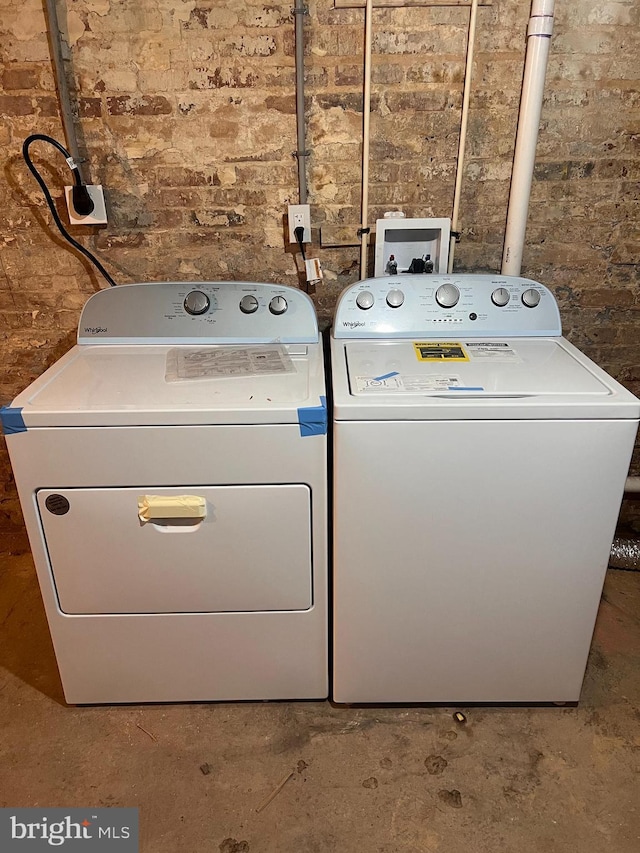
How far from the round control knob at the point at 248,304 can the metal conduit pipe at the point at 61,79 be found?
644mm

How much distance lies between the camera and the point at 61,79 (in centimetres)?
154

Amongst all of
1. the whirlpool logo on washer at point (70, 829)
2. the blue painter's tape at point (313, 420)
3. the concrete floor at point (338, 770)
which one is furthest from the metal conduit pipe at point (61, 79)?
the whirlpool logo on washer at point (70, 829)

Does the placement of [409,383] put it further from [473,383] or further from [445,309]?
[445,309]

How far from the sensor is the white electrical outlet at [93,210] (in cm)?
166

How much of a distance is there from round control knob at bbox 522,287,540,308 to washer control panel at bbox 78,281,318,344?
0.60 m

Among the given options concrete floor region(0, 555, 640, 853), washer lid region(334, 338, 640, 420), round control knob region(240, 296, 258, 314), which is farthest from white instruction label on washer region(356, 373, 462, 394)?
concrete floor region(0, 555, 640, 853)

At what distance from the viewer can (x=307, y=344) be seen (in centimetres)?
158

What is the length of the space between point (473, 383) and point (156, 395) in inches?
27.8

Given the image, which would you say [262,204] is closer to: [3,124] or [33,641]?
[3,124]

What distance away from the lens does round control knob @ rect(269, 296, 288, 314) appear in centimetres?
158

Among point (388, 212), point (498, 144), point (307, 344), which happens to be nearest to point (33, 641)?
point (307, 344)

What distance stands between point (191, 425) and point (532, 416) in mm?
716

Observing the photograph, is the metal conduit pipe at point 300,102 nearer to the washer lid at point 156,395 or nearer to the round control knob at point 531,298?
the washer lid at point 156,395

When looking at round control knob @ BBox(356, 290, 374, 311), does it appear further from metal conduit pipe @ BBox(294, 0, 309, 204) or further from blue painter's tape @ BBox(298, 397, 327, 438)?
blue painter's tape @ BBox(298, 397, 327, 438)
